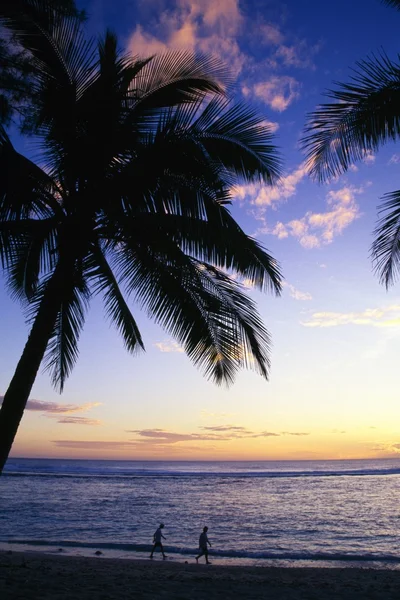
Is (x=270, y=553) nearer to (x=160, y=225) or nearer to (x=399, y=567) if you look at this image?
(x=399, y=567)

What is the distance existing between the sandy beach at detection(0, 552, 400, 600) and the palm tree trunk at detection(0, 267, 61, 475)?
2.48 metres

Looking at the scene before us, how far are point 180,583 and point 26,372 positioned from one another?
714 centimetres

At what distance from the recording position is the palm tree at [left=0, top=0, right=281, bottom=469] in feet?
20.3

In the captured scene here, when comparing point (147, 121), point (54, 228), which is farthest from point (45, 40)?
point (54, 228)

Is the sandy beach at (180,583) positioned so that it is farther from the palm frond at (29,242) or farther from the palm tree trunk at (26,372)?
the palm frond at (29,242)

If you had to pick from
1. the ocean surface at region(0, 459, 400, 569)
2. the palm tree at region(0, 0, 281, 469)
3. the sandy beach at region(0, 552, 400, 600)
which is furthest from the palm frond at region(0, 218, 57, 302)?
the ocean surface at region(0, 459, 400, 569)

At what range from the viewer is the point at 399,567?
15312 mm

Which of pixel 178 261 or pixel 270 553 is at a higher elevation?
pixel 178 261

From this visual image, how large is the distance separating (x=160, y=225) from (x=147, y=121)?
164 centimetres

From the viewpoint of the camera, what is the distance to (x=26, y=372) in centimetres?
530

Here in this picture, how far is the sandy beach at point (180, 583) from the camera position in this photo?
726 centimetres

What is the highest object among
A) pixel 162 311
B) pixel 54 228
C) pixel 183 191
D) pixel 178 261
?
pixel 183 191

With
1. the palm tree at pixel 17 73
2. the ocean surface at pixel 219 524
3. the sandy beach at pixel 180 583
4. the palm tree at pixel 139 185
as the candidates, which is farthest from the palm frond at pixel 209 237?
the ocean surface at pixel 219 524

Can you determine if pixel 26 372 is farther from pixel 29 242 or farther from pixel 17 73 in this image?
pixel 17 73
